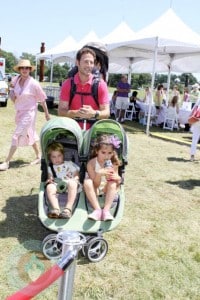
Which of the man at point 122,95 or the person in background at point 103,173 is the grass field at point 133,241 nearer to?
the person in background at point 103,173

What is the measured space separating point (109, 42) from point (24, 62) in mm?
8783

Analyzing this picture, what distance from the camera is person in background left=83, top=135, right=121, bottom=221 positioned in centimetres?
387

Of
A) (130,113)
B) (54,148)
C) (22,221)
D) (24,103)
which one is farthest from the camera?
(130,113)

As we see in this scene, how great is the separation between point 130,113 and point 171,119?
278cm

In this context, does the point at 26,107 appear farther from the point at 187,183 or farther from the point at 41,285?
the point at 41,285

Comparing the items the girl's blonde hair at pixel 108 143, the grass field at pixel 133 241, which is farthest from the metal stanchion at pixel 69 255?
the girl's blonde hair at pixel 108 143

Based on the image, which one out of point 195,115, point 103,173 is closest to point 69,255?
point 103,173

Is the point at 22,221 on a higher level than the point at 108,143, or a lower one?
lower

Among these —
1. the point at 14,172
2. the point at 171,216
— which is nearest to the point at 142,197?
the point at 171,216

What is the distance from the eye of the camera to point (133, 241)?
160 inches

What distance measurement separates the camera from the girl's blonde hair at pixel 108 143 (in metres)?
4.00

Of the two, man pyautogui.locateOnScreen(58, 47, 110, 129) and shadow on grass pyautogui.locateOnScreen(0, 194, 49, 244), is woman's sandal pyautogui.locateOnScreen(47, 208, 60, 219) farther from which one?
man pyautogui.locateOnScreen(58, 47, 110, 129)

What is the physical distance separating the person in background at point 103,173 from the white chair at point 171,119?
31.8ft

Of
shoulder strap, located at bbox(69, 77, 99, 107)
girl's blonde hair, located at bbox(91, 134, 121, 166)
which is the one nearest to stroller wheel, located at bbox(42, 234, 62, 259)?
girl's blonde hair, located at bbox(91, 134, 121, 166)
